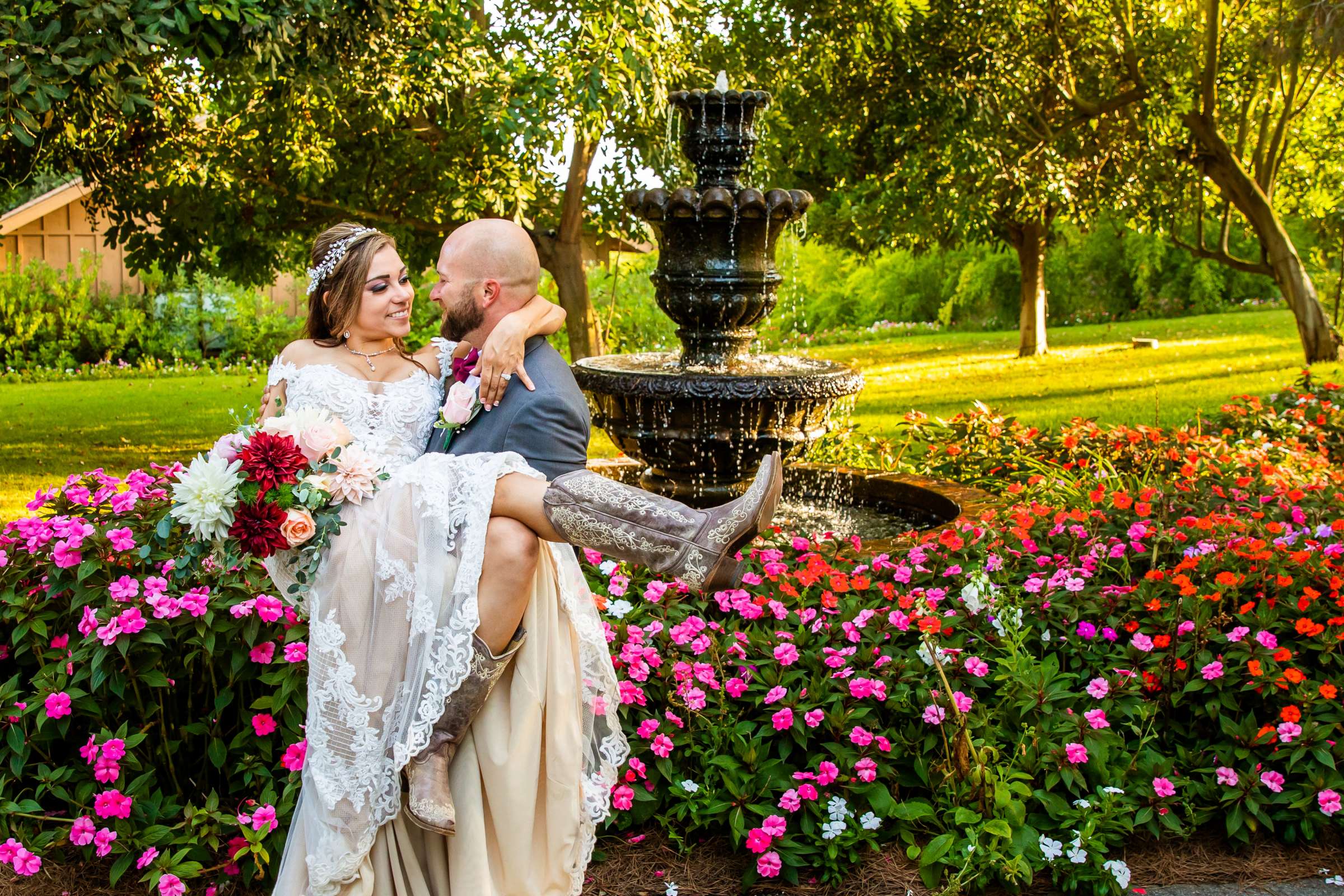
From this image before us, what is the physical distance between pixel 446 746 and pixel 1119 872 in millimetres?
1915

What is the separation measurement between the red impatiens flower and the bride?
7.6 inches

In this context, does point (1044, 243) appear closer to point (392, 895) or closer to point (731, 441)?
point (731, 441)

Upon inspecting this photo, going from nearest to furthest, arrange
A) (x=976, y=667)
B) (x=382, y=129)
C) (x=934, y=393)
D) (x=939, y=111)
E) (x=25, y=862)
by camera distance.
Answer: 1. (x=25, y=862)
2. (x=976, y=667)
3. (x=382, y=129)
4. (x=939, y=111)
5. (x=934, y=393)

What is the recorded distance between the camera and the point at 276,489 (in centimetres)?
248

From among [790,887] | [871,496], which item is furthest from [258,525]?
[871,496]

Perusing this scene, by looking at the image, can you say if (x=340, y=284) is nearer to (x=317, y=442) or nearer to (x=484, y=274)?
(x=484, y=274)

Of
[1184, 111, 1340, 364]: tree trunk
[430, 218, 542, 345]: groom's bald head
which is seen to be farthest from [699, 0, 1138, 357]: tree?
[430, 218, 542, 345]: groom's bald head

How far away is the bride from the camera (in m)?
2.63

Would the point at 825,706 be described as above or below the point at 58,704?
below

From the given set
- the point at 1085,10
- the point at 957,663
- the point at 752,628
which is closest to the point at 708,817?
the point at 752,628

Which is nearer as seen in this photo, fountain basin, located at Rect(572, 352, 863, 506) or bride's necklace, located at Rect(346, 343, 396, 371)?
bride's necklace, located at Rect(346, 343, 396, 371)

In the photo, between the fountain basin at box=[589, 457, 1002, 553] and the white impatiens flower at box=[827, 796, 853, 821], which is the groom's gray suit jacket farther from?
the fountain basin at box=[589, 457, 1002, 553]

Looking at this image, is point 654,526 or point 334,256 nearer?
point 654,526

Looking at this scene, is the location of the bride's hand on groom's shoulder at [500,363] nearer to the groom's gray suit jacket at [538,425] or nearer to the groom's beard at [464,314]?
the groom's gray suit jacket at [538,425]
